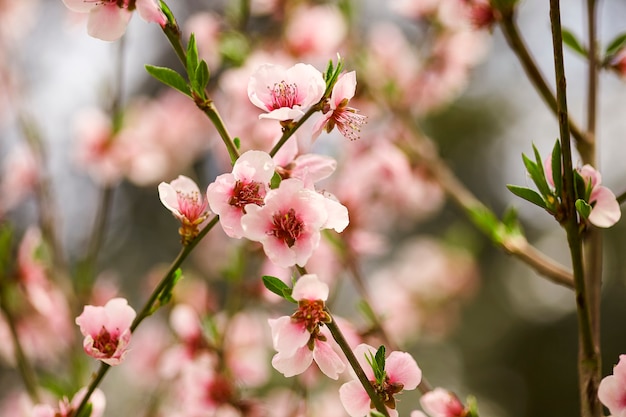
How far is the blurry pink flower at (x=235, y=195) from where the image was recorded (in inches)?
22.2

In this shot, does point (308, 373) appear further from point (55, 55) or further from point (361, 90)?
point (55, 55)

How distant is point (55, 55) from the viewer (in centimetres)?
322

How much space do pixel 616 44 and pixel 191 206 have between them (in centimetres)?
62

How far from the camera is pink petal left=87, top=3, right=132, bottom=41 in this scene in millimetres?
651

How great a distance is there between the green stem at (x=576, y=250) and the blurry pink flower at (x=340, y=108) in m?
0.18

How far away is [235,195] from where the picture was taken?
580mm

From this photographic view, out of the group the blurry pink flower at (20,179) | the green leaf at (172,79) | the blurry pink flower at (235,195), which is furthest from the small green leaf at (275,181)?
the blurry pink flower at (20,179)

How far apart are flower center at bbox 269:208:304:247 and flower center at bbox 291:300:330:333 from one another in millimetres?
56

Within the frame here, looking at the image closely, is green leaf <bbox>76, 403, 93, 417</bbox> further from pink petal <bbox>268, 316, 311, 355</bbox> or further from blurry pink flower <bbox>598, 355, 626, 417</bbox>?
blurry pink flower <bbox>598, 355, 626, 417</bbox>

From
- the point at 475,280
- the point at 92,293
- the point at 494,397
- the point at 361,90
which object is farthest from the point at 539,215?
the point at 92,293

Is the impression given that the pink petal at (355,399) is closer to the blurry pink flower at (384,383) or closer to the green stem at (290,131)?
the blurry pink flower at (384,383)

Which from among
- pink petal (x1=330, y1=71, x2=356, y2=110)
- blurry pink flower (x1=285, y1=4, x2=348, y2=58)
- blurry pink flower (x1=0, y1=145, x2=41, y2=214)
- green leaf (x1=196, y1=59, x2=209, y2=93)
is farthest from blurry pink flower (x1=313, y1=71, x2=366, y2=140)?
blurry pink flower (x1=0, y1=145, x2=41, y2=214)

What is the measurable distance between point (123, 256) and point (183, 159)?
212 centimetres

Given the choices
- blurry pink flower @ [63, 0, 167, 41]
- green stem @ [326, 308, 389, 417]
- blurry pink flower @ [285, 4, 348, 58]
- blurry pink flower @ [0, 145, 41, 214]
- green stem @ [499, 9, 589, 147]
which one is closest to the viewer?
green stem @ [326, 308, 389, 417]
